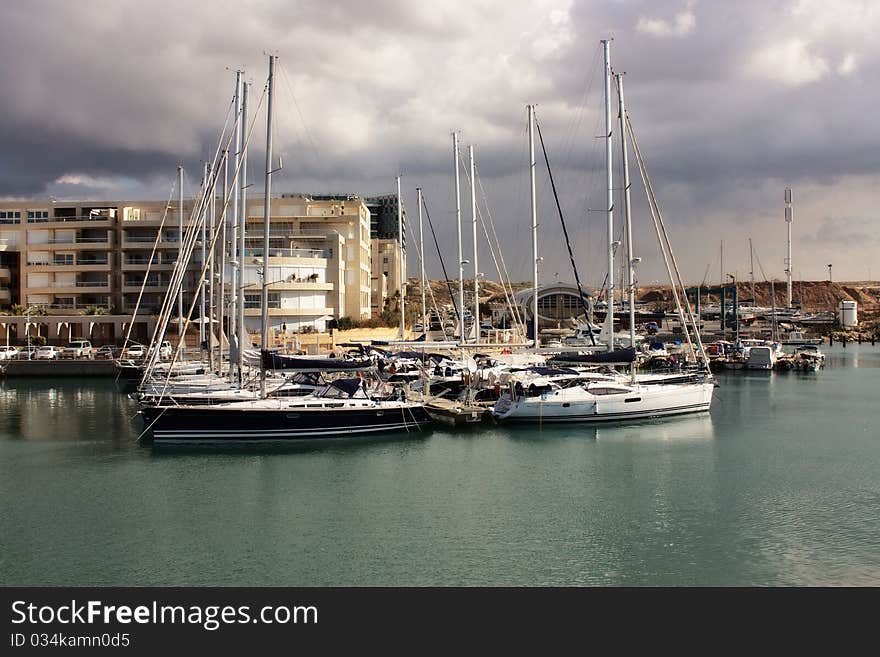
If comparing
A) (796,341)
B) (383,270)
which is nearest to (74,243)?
(383,270)

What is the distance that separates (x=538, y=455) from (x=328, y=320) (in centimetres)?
4892

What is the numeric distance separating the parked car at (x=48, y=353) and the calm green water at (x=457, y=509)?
34822 millimetres

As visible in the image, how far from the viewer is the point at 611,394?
131 ft

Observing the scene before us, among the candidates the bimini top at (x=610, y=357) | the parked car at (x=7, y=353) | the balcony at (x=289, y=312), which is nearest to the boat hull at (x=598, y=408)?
the bimini top at (x=610, y=357)

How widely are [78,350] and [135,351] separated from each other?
6.50 metres

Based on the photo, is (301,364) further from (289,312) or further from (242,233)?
(289,312)

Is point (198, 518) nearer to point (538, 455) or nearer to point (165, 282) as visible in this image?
point (538, 455)

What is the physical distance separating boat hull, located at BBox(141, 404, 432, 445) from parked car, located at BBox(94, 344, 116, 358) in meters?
41.5

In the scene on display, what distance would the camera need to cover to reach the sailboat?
38688mm

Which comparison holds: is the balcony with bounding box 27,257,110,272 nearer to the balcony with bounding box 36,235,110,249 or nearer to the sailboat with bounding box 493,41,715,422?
the balcony with bounding box 36,235,110,249

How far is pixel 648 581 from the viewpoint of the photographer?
60.1 ft

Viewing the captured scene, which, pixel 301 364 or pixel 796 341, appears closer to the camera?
pixel 301 364

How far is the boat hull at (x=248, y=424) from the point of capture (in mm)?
33281
